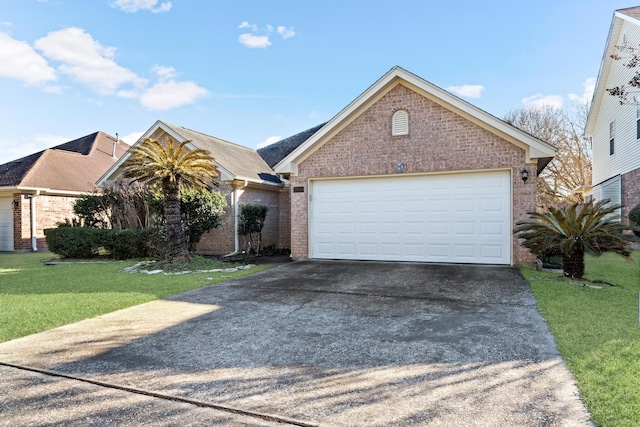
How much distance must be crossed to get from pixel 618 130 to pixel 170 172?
17.7 metres

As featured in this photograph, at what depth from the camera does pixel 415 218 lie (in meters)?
11.1

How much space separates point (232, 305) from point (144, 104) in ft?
61.1

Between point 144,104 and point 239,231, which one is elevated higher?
point 144,104

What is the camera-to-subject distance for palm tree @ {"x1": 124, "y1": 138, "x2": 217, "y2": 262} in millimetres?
10516

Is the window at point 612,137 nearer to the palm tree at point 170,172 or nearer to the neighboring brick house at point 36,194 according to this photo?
the palm tree at point 170,172

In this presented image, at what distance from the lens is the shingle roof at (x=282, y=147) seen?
20.6m

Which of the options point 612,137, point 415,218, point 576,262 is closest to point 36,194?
point 415,218

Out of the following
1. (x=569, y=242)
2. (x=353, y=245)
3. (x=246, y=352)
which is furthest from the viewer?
(x=353, y=245)

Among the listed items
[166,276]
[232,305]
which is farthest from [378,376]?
[166,276]

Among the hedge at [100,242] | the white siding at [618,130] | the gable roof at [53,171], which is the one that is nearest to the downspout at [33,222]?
the gable roof at [53,171]

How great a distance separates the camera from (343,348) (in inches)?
169

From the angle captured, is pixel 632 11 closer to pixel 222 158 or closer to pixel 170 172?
pixel 222 158

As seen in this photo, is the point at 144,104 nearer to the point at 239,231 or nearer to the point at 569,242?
the point at 239,231

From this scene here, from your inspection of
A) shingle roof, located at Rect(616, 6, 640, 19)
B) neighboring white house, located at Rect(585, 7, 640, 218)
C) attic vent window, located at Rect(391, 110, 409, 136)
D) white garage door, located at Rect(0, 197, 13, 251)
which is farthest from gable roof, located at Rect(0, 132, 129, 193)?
shingle roof, located at Rect(616, 6, 640, 19)
